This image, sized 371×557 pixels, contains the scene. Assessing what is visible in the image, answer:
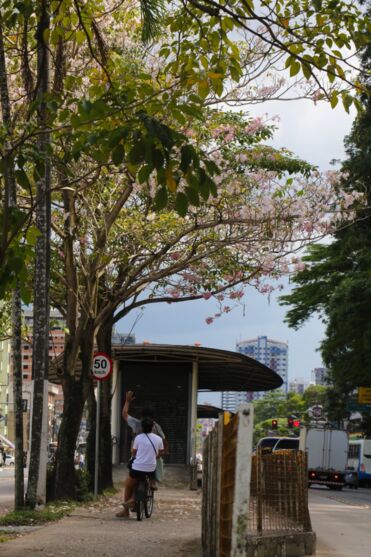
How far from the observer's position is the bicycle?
1472 cm

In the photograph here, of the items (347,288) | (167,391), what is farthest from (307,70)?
(347,288)

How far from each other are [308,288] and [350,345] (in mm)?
3515

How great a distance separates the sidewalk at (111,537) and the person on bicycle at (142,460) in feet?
1.30

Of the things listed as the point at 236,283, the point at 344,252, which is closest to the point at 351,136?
the point at 344,252

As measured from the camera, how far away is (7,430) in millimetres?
120000

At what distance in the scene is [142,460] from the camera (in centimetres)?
1516

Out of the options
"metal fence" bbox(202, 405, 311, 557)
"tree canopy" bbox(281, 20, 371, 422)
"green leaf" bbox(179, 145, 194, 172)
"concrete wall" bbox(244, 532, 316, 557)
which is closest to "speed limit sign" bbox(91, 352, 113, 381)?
"metal fence" bbox(202, 405, 311, 557)

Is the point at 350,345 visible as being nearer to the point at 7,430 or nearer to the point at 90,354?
the point at 90,354

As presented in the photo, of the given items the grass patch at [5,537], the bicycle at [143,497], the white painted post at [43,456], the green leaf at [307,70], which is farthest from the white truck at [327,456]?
the green leaf at [307,70]

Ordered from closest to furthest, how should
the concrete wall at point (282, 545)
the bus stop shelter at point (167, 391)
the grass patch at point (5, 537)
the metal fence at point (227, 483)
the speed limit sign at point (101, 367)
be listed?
the metal fence at point (227, 483) < the concrete wall at point (282, 545) < the grass patch at point (5, 537) < the speed limit sign at point (101, 367) < the bus stop shelter at point (167, 391)

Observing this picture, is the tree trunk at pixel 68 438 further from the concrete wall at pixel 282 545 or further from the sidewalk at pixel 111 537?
the concrete wall at pixel 282 545

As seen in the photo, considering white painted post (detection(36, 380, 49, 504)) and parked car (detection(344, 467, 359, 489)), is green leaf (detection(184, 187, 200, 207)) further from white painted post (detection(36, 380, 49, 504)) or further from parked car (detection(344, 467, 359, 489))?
parked car (detection(344, 467, 359, 489))

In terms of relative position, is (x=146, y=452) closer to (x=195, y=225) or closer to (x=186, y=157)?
(x=195, y=225)

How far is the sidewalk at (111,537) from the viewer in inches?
404
